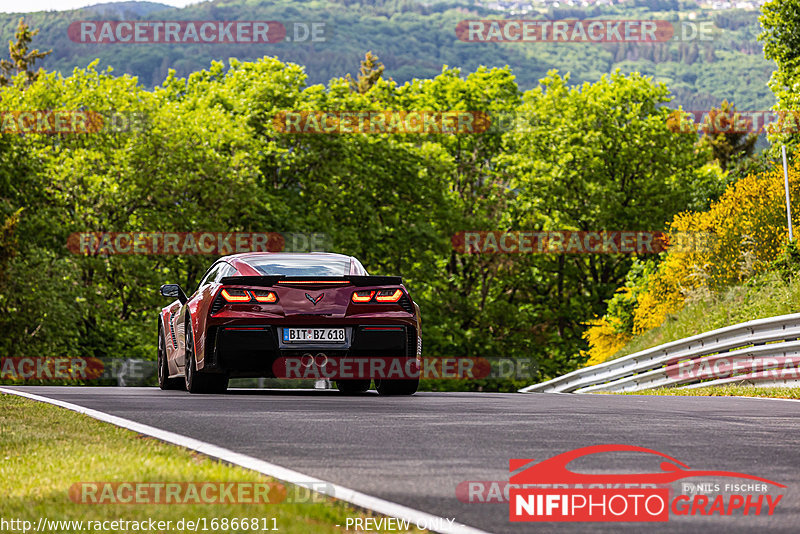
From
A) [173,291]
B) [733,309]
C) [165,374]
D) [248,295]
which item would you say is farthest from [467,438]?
[733,309]

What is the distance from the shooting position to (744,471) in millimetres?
6391

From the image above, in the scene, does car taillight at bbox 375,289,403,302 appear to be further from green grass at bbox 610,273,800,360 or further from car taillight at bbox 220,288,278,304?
green grass at bbox 610,273,800,360

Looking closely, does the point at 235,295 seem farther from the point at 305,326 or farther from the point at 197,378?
the point at 197,378

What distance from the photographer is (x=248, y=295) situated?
12391 mm

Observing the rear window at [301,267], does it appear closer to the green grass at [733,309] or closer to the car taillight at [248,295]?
the car taillight at [248,295]

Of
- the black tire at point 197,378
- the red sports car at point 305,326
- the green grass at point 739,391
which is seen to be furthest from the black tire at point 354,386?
the green grass at point 739,391

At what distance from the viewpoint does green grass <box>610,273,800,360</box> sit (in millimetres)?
22359

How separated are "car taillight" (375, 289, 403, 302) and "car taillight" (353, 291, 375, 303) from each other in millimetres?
86

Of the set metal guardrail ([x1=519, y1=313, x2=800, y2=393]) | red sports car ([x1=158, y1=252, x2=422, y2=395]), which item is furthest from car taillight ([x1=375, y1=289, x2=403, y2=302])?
metal guardrail ([x1=519, y1=313, x2=800, y2=393])

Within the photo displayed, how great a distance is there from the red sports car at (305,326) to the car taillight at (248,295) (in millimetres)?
10

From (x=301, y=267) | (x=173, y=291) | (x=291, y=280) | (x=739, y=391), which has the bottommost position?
(x=739, y=391)

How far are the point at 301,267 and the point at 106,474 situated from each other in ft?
22.7

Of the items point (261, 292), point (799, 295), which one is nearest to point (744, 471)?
point (261, 292)

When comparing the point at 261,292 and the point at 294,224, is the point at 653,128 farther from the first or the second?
the point at 261,292
